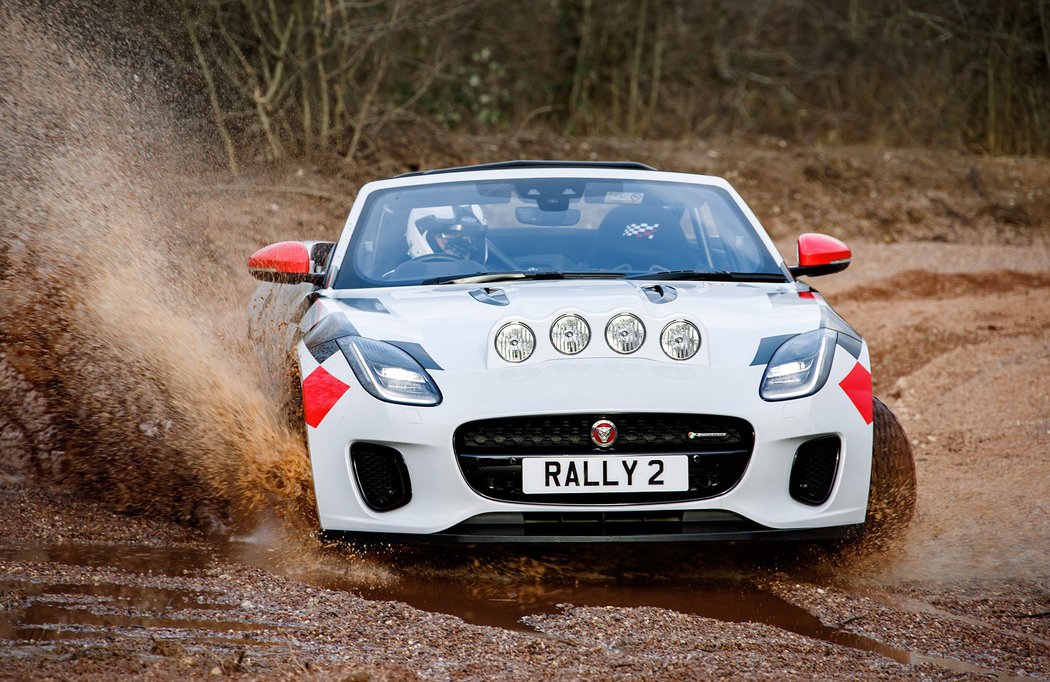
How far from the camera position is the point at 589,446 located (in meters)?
4.00

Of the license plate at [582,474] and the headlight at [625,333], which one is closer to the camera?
the license plate at [582,474]

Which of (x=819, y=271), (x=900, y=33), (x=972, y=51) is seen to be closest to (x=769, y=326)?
(x=819, y=271)

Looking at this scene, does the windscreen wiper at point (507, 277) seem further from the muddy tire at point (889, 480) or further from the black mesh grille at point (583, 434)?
the muddy tire at point (889, 480)

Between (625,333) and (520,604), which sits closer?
(520,604)

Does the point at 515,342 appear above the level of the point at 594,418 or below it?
above

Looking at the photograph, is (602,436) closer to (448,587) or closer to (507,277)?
(448,587)

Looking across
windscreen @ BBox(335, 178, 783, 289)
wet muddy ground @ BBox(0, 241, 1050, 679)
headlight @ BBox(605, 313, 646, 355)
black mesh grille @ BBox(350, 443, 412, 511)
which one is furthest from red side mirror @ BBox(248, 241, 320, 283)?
headlight @ BBox(605, 313, 646, 355)

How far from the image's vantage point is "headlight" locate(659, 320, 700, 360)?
13.6 ft

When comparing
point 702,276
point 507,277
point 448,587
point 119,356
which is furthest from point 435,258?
point 119,356

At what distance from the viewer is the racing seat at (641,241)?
17.4 ft

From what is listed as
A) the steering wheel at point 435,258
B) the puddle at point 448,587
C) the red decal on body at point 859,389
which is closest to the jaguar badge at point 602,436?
the puddle at point 448,587

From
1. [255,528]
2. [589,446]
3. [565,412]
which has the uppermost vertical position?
[565,412]

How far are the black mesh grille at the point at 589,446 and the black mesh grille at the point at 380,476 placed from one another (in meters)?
0.21

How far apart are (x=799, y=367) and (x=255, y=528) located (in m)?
2.20
